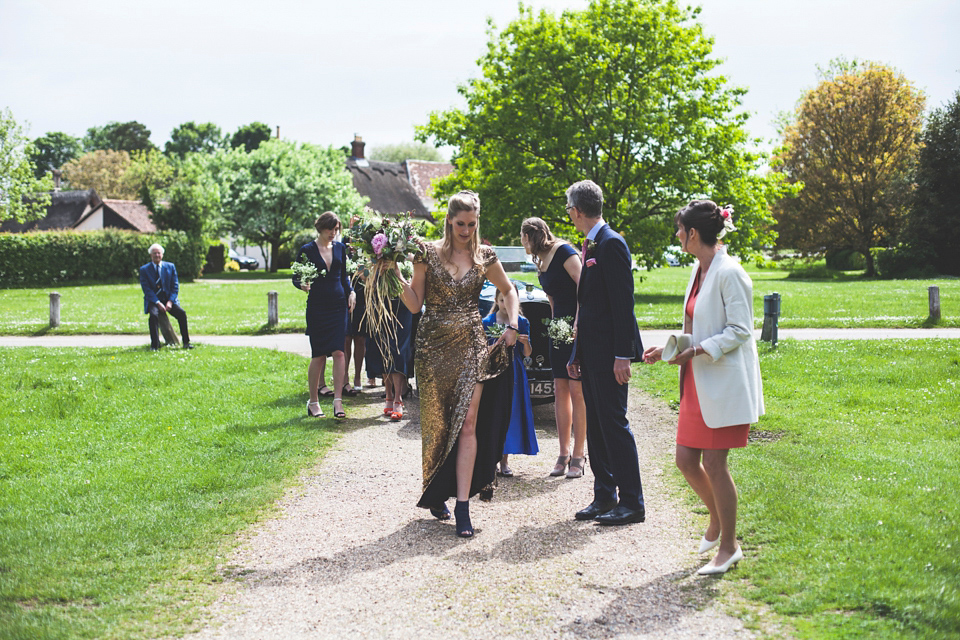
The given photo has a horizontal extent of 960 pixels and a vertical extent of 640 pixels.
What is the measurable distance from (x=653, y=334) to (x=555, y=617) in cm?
1368

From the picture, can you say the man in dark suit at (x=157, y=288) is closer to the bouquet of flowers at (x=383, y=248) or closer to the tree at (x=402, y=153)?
the bouquet of flowers at (x=383, y=248)

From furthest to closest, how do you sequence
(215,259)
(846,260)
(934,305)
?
1. (215,259)
2. (846,260)
3. (934,305)

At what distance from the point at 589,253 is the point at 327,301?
4240mm

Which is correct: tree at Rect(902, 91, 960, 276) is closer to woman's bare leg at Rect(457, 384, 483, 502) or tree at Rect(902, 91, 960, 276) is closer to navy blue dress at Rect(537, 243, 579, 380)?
navy blue dress at Rect(537, 243, 579, 380)

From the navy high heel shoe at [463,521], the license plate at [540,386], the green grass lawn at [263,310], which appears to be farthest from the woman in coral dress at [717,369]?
the green grass lawn at [263,310]

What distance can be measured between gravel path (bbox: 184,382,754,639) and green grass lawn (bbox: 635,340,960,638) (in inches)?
18.2

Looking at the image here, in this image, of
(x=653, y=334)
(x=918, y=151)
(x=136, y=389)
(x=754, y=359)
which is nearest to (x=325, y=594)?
(x=754, y=359)

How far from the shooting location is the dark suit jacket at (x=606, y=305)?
5.50 meters

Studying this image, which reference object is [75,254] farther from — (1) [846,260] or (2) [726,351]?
(1) [846,260]

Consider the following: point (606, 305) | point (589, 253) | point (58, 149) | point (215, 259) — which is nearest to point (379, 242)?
point (589, 253)

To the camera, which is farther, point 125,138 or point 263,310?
point 125,138

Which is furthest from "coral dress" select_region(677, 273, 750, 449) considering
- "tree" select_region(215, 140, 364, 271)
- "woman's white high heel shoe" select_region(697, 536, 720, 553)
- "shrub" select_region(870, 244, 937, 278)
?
"tree" select_region(215, 140, 364, 271)

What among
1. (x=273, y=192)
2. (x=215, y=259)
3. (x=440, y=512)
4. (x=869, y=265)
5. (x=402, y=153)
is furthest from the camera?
(x=402, y=153)

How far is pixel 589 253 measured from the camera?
225 inches
